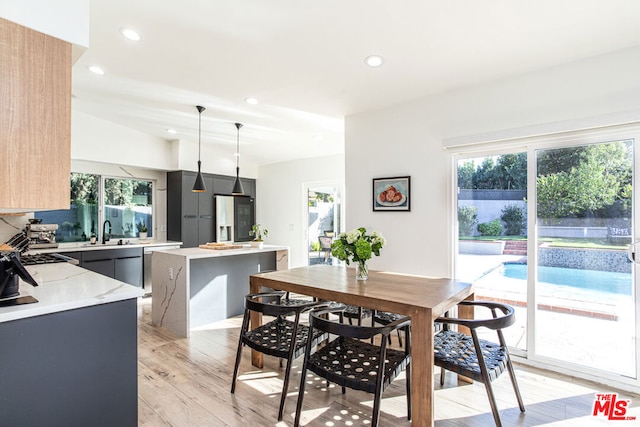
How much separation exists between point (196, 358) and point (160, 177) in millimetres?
3993

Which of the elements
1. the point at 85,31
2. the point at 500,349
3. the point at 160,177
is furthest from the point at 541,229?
the point at 160,177

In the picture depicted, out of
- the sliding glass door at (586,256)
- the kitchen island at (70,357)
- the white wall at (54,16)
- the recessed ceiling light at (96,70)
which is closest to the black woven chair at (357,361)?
the kitchen island at (70,357)

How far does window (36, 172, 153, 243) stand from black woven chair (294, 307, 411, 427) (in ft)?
15.8

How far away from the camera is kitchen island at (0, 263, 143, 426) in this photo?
56.8 inches

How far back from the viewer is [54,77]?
5.17ft

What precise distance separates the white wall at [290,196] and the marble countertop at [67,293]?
3890 mm

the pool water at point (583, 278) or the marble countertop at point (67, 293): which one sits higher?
the marble countertop at point (67, 293)

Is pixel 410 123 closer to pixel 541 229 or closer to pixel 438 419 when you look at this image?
pixel 541 229

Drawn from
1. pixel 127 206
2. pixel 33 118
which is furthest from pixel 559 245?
pixel 127 206

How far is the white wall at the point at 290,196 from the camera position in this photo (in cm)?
577

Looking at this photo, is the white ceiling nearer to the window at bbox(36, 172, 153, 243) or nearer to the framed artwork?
the framed artwork

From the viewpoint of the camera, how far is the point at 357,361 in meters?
2.02

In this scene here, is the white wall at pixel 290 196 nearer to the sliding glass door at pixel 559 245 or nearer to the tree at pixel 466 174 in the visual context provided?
the tree at pixel 466 174

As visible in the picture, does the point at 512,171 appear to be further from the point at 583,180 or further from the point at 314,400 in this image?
the point at 314,400
